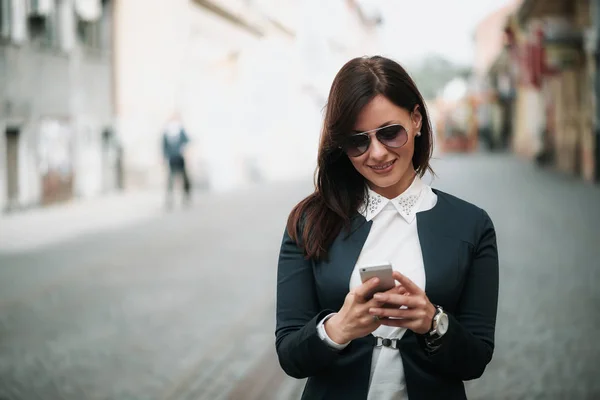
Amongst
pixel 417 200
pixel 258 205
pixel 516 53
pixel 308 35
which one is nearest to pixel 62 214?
pixel 258 205

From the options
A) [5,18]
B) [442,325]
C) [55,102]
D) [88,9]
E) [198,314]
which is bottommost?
[198,314]

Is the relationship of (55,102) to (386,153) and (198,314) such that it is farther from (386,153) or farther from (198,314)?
(386,153)

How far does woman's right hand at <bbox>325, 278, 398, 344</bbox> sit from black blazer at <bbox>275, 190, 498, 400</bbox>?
5cm

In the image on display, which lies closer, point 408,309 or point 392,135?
point 408,309

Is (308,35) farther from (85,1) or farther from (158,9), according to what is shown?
(85,1)

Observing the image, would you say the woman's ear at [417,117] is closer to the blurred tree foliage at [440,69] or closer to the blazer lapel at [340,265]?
the blazer lapel at [340,265]

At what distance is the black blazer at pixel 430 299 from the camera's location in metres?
2.08

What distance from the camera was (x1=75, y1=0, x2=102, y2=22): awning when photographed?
21266mm

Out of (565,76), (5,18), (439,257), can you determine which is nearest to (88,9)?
(5,18)

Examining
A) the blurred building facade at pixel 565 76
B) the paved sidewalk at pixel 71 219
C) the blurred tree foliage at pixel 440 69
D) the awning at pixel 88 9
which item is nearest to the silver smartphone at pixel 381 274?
the paved sidewalk at pixel 71 219

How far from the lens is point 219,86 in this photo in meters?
30.1

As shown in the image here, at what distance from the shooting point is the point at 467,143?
57.5 metres

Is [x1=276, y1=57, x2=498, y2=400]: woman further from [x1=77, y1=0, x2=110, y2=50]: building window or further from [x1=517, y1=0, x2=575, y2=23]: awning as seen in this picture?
[x1=517, y1=0, x2=575, y2=23]: awning

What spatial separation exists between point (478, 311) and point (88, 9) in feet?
68.4
